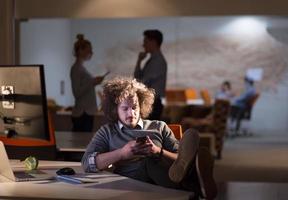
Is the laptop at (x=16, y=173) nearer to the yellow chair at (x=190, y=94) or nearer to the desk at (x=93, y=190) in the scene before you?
the desk at (x=93, y=190)

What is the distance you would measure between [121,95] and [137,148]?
421 mm

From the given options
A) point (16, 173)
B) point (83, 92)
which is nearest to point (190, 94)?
point (83, 92)

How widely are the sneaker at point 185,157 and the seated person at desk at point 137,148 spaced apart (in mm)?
32

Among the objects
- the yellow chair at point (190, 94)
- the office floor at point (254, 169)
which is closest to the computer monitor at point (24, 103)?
the office floor at point (254, 169)

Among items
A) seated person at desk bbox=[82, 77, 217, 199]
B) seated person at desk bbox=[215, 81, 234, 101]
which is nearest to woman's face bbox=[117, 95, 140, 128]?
seated person at desk bbox=[82, 77, 217, 199]

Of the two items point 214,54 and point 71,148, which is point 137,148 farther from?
point 214,54

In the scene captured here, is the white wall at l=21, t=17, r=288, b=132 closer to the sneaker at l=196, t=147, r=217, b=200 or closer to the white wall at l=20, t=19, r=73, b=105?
the white wall at l=20, t=19, r=73, b=105

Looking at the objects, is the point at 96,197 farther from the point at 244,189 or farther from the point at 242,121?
the point at 242,121

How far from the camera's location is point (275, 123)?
1485 centimetres

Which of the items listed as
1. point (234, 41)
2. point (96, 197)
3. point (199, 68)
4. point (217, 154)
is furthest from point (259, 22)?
point (96, 197)

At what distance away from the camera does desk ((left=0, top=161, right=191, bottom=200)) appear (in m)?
2.93

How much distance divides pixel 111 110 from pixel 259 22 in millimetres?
11315

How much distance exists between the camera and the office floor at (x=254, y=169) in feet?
23.0

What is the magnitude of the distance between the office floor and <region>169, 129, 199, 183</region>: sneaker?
3.46m
